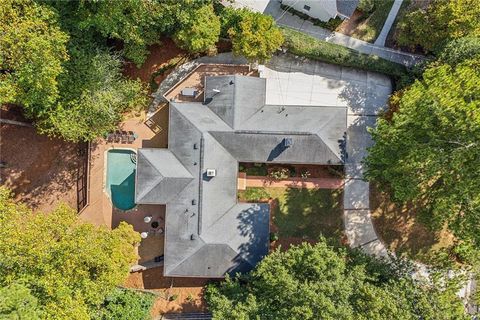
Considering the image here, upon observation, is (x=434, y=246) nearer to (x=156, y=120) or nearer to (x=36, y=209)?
(x=156, y=120)

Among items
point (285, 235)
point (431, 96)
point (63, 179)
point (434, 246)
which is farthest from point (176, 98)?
point (434, 246)

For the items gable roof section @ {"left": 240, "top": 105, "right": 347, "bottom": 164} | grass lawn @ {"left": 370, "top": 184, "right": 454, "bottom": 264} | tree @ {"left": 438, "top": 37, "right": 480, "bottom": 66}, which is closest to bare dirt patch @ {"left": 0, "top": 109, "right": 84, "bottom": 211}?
gable roof section @ {"left": 240, "top": 105, "right": 347, "bottom": 164}

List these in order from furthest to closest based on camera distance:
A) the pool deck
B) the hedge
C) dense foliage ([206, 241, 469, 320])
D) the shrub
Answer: the pool deck < the shrub < the hedge < dense foliage ([206, 241, 469, 320])

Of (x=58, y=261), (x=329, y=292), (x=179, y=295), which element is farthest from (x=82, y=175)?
(x=329, y=292)

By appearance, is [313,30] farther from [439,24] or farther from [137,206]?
[137,206]

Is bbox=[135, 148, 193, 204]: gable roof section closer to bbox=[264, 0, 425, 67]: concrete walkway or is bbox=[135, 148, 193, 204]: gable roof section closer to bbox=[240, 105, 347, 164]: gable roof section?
bbox=[240, 105, 347, 164]: gable roof section

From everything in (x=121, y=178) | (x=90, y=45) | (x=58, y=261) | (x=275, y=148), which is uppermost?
(x=90, y=45)
